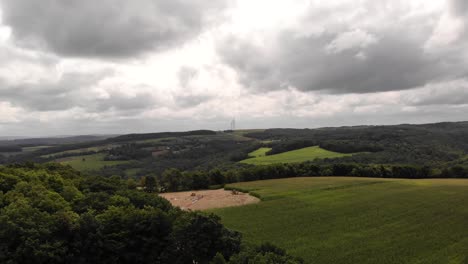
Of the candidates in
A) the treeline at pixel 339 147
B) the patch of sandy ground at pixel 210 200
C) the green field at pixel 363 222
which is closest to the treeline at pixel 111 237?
the green field at pixel 363 222

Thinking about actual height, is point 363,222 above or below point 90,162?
above

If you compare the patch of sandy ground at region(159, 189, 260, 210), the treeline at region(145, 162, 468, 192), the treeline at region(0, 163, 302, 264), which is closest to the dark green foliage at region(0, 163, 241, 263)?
the treeline at region(0, 163, 302, 264)

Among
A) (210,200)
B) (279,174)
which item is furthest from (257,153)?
(210,200)

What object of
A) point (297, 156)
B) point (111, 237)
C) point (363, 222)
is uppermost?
point (111, 237)

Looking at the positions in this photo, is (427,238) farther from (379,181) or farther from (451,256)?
(379,181)

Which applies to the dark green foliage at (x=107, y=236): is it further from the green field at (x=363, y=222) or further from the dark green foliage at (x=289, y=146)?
the dark green foliage at (x=289, y=146)

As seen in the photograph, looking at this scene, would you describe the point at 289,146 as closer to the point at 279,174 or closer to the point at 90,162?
the point at 279,174

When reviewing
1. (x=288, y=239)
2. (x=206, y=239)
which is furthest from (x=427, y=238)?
(x=206, y=239)
